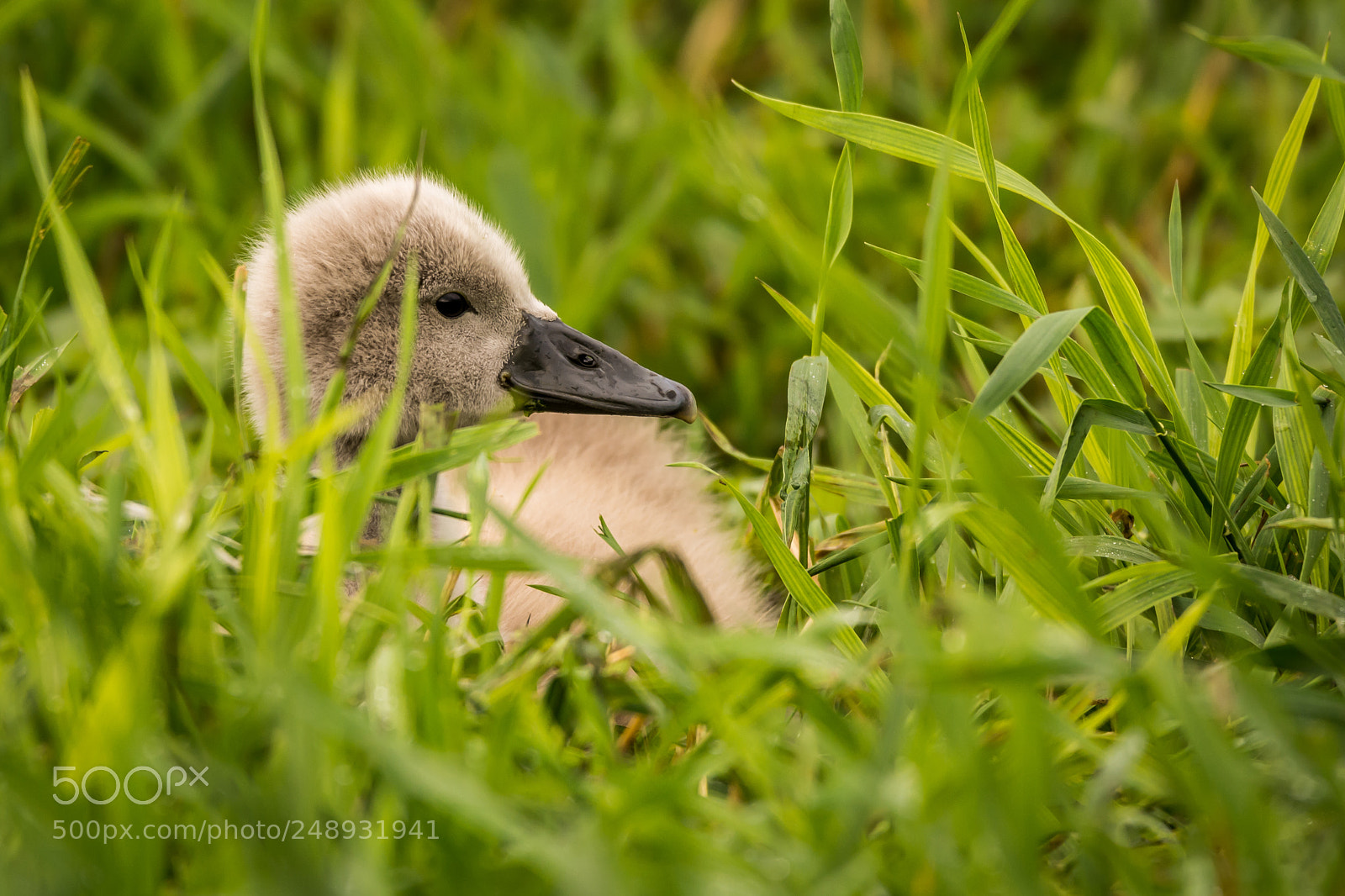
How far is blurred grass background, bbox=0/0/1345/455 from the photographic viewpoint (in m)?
2.47

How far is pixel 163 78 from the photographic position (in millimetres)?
2822

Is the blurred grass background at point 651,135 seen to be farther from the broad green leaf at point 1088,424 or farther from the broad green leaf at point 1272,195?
the broad green leaf at point 1088,424

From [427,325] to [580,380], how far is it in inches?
9.3

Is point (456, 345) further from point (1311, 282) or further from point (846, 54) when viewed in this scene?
point (1311, 282)

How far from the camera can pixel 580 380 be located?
159cm

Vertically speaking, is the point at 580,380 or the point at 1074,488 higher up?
the point at 1074,488

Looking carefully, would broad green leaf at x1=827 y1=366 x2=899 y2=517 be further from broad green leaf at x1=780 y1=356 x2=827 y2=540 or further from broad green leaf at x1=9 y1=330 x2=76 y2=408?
broad green leaf at x1=9 y1=330 x2=76 y2=408

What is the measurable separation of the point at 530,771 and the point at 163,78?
252 centimetres

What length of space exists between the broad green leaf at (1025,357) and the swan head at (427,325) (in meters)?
0.59

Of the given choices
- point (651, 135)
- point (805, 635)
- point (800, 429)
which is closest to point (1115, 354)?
point (800, 429)

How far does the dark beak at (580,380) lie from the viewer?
5.12 ft

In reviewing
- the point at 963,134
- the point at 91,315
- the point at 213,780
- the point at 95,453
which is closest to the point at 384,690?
the point at 213,780

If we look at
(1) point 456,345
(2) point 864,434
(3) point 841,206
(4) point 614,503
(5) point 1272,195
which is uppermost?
(5) point 1272,195

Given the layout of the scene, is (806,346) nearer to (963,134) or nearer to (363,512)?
(963,134)
